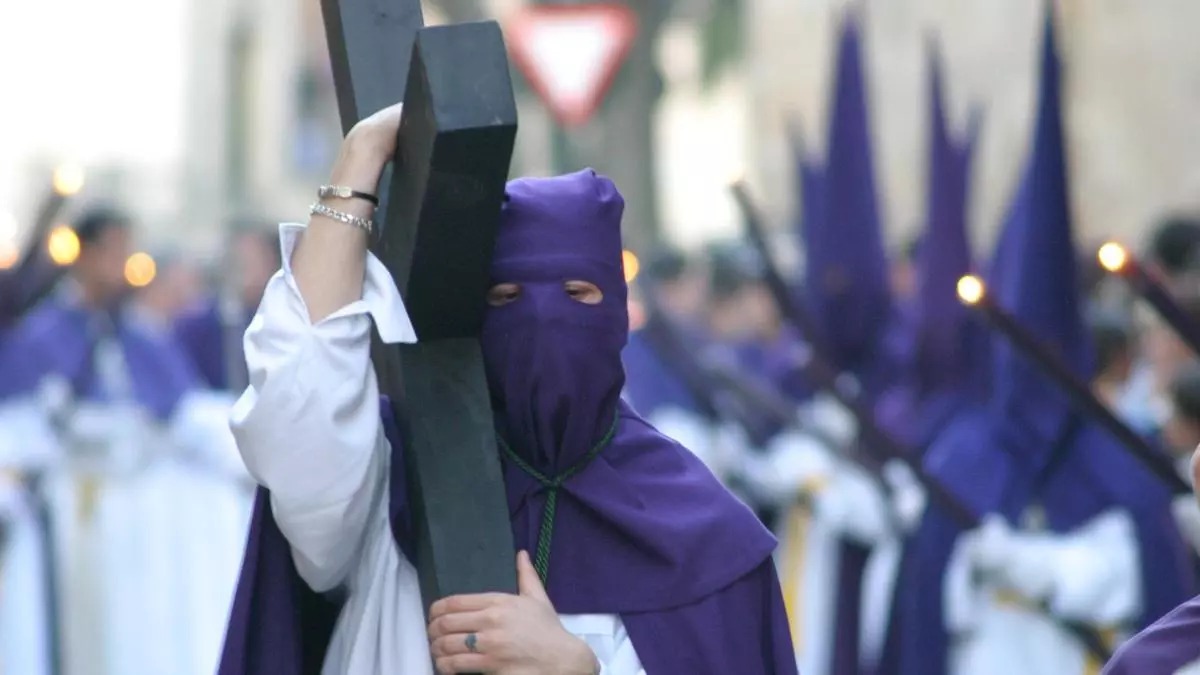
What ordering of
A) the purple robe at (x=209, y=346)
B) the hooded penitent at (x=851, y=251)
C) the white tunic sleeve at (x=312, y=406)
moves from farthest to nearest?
the purple robe at (x=209, y=346)
the hooded penitent at (x=851, y=251)
the white tunic sleeve at (x=312, y=406)

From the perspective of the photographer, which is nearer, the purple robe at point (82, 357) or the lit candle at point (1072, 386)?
the lit candle at point (1072, 386)

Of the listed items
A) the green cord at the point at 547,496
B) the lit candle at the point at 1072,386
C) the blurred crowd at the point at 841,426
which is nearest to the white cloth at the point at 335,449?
the green cord at the point at 547,496

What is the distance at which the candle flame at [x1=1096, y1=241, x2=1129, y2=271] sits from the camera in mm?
4664

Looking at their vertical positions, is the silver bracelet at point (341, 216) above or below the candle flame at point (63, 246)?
above

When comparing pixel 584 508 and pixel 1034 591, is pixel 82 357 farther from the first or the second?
pixel 584 508

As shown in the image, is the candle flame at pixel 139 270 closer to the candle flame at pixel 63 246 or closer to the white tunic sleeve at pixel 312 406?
the candle flame at pixel 63 246

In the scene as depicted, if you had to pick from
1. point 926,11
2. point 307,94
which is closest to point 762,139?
point 926,11

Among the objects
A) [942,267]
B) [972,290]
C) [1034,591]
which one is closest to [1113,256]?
[972,290]

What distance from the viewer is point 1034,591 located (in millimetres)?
6938

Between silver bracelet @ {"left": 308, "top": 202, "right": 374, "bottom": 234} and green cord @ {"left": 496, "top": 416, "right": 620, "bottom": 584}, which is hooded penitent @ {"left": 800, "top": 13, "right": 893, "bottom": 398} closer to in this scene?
green cord @ {"left": 496, "top": 416, "right": 620, "bottom": 584}

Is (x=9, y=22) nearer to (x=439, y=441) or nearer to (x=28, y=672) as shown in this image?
(x=28, y=672)

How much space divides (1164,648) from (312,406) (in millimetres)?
1254

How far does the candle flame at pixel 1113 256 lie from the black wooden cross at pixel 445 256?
149cm

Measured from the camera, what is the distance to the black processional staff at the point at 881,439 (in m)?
6.91
